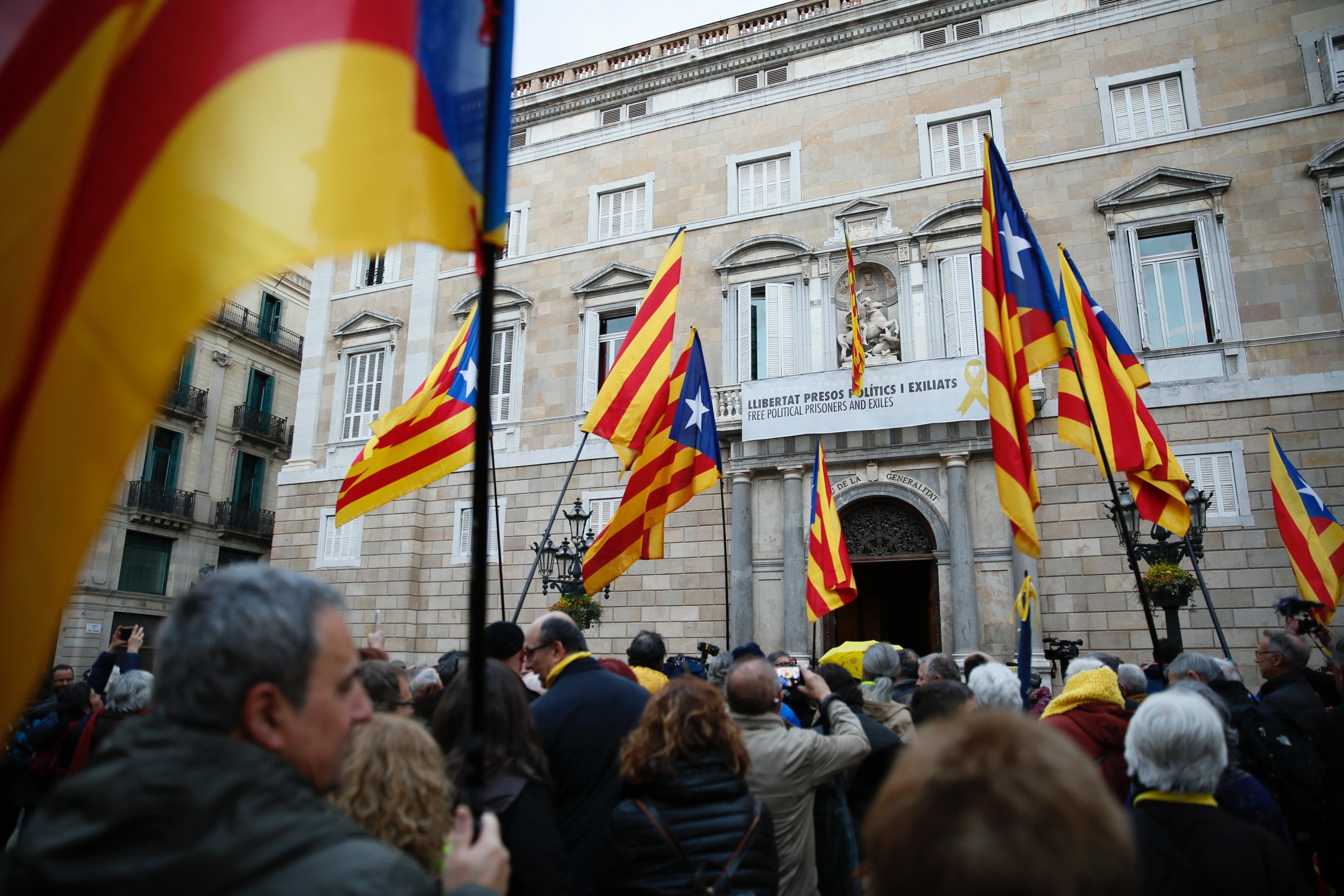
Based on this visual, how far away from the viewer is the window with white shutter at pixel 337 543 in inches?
763

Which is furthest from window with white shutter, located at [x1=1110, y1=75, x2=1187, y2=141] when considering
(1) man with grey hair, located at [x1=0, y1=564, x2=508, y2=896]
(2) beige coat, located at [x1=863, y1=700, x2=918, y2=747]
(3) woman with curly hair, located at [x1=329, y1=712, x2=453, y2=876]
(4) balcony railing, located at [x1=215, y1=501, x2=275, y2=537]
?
(4) balcony railing, located at [x1=215, y1=501, x2=275, y2=537]

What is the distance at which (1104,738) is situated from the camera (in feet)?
12.6

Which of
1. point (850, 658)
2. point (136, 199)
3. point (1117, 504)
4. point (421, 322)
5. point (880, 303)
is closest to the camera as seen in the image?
point (136, 199)

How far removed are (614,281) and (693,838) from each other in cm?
1641

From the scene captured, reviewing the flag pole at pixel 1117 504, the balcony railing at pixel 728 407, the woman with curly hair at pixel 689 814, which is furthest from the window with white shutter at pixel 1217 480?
the woman with curly hair at pixel 689 814

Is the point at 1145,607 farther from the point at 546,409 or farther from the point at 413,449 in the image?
the point at 546,409

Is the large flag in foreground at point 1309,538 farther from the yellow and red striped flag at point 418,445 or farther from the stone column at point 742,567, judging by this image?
the yellow and red striped flag at point 418,445

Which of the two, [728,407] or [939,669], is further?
[728,407]

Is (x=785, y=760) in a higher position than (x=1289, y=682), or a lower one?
lower

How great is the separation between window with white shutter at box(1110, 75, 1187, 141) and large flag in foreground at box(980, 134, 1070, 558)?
10.5m

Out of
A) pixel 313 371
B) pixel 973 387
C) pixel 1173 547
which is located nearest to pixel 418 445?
pixel 1173 547

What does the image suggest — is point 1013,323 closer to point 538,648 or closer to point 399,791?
point 538,648

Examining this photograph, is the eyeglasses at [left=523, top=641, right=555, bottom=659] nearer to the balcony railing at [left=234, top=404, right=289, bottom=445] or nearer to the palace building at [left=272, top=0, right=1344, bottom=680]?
the palace building at [left=272, top=0, right=1344, bottom=680]

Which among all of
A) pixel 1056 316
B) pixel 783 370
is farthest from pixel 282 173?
pixel 783 370
